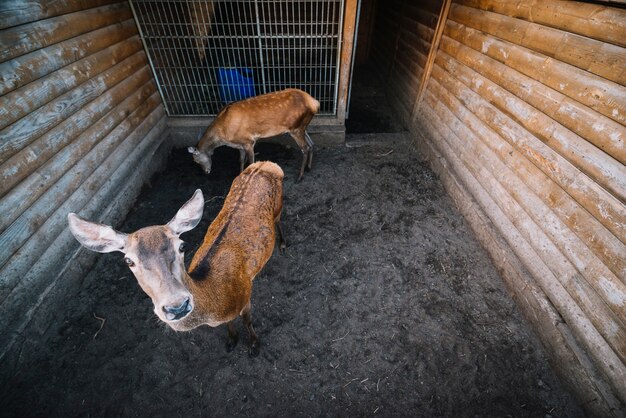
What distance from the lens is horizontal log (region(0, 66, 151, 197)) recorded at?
96.7 inches

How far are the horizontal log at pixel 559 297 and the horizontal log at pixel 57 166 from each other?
461 centimetres

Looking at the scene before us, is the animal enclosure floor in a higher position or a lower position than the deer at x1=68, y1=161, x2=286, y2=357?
lower

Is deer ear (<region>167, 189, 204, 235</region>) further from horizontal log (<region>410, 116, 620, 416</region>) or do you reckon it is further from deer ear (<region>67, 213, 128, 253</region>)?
horizontal log (<region>410, 116, 620, 416</region>)

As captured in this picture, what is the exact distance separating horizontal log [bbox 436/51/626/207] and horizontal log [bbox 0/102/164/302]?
15.2 ft

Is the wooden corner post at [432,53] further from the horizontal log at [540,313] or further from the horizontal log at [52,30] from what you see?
the horizontal log at [52,30]

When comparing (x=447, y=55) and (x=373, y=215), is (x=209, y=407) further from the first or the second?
(x=447, y=55)

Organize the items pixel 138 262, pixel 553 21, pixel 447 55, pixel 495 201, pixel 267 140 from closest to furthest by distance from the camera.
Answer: pixel 138 262
pixel 553 21
pixel 495 201
pixel 447 55
pixel 267 140

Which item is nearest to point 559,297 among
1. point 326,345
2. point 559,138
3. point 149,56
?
point 559,138

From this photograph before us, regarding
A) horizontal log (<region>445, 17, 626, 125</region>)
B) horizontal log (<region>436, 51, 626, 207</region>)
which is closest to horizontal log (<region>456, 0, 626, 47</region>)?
horizontal log (<region>445, 17, 626, 125</region>)

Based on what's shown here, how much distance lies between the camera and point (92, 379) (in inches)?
100.0

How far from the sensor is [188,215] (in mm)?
2027

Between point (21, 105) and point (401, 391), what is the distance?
13.3ft

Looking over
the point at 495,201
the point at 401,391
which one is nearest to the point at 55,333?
the point at 401,391

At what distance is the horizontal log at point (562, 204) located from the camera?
217 centimetres
